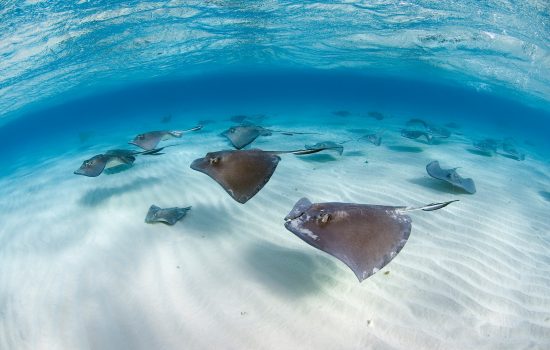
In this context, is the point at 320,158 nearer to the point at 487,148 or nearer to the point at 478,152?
the point at 478,152

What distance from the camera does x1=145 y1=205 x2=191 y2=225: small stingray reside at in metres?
4.57

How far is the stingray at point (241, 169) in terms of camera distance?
126 inches

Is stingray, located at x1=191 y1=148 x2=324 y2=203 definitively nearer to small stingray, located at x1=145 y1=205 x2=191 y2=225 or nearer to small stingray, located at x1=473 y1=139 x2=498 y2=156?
small stingray, located at x1=145 y1=205 x2=191 y2=225

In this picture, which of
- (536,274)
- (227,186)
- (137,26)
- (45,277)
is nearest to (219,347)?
(227,186)

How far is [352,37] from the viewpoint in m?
20.5

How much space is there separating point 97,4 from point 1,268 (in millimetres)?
13731

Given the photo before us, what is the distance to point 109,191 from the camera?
6.42 m

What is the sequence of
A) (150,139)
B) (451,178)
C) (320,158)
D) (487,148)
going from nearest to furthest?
(451,178) < (150,139) < (320,158) < (487,148)

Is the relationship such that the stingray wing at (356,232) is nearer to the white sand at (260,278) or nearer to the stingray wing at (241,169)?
the stingray wing at (241,169)

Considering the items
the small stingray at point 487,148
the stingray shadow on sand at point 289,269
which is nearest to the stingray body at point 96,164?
the stingray shadow on sand at point 289,269

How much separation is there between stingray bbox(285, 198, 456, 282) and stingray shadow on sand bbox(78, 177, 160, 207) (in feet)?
16.0

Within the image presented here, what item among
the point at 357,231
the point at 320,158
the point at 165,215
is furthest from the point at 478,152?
the point at 165,215

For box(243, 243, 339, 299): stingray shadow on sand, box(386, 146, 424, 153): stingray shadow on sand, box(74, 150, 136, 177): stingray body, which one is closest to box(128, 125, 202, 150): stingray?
box(74, 150, 136, 177): stingray body

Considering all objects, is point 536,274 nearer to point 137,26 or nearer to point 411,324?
point 411,324
